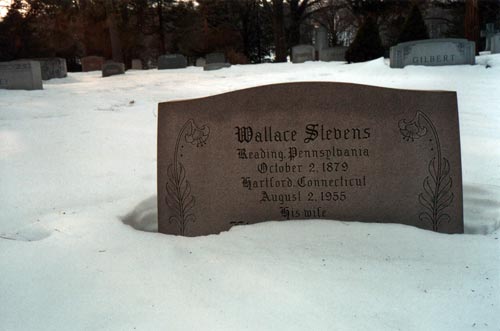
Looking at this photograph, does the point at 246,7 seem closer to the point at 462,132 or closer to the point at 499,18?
the point at 499,18

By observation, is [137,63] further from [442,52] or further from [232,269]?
[232,269]

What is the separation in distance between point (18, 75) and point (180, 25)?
71.6 feet

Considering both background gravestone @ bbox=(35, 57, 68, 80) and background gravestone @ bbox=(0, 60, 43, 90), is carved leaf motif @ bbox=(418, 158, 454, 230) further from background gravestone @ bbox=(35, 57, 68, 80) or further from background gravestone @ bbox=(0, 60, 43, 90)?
background gravestone @ bbox=(35, 57, 68, 80)

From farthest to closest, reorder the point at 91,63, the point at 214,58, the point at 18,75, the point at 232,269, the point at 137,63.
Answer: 1. the point at 137,63
2. the point at 91,63
3. the point at 214,58
4. the point at 18,75
5. the point at 232,269

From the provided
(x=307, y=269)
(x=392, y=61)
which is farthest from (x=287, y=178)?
(x=392, y=61)

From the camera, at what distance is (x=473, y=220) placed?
3.13 meters

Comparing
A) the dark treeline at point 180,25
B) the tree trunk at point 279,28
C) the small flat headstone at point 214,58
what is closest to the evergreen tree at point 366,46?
the dark treeline at point 180,25

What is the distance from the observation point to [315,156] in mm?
3029

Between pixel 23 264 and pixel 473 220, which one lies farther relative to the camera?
pixel 473 220

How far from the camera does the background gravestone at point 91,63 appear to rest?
27.0 meters

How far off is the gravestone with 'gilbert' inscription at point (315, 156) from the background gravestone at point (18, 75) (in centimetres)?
1131

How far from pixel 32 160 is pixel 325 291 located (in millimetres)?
4419

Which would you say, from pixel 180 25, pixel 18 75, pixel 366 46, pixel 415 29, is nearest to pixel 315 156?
pixel 18 75

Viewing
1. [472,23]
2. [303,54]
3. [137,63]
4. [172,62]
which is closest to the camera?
[472,23]
